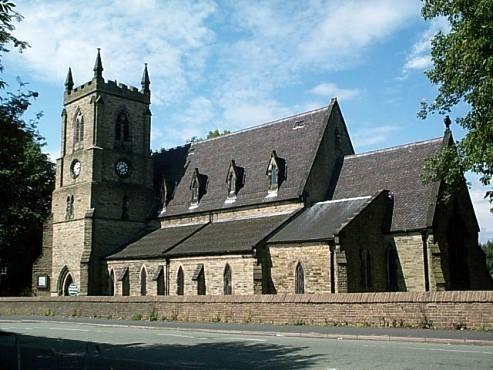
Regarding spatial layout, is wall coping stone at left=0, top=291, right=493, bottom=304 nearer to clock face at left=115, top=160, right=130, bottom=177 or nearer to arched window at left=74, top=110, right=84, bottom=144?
clock face at left=115, top=160, right=130, bottom=177

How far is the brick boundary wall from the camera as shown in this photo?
20.3 m

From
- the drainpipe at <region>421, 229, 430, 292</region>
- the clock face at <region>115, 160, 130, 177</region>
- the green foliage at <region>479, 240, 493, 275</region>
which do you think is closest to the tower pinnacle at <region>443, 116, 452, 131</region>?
the drainpipe at <region>421, 229, 430, 292</region>

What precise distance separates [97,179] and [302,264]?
1946 cm

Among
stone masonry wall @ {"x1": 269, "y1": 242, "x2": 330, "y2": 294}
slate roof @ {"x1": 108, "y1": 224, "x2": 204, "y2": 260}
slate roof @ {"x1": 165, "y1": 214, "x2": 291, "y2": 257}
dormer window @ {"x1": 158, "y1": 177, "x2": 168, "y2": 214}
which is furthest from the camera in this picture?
dormer window @ {"x1": 158, "y1": 177, "x2": 168, "y2": 214}

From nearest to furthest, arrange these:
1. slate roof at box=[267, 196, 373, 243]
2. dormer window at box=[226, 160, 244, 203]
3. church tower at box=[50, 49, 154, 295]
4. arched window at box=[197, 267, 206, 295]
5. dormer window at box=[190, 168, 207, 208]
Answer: slate roof at box=[267, 196, 373, 243]
arched window at box=[197, 267, 206, 295]
dormer window at box=[226, 160, 244, 203]
dormer window at box=[190, 168, 207, 208]
church tower at box=[50, 49, 154, 295]

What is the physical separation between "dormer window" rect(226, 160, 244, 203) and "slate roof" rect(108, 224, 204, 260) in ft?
9.57

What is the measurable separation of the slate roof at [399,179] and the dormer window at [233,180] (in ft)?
22.0

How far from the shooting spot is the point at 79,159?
46438 mm

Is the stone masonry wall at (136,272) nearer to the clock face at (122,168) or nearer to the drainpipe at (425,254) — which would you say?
the clock face at (122,168)

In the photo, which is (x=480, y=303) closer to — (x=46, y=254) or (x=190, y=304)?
(x=190, y=304)

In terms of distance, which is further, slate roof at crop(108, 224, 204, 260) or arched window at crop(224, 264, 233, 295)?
slate roof at crop(108, 224, 204, 260)

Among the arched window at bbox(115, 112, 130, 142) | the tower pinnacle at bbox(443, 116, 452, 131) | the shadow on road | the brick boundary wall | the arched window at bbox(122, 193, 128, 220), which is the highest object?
the arched window at bbox(115, 112, 130, 142)

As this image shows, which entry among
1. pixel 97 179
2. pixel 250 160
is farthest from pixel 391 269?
pixel 97 179

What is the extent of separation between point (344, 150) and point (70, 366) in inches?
1136
